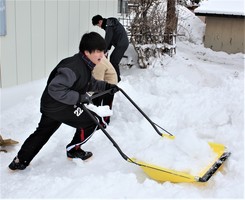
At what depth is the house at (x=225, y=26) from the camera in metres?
11.1

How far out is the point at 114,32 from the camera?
20.1 ft

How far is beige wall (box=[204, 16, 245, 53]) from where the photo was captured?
439 inches

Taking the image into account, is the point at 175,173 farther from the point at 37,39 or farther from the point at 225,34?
the point at 225,34

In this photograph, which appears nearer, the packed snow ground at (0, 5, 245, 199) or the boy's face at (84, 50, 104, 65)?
the packed snow ground at (0, 5, 245, 199)

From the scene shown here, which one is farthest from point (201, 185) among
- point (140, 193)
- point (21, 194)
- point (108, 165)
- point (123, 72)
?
point (123, 72)

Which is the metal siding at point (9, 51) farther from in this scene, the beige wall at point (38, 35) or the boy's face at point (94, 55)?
the boy's face at point (94, 55)

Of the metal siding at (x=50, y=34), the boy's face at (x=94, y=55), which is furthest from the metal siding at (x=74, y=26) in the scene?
the boy's face at (x=94, y=55)

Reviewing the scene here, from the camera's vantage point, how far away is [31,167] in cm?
396

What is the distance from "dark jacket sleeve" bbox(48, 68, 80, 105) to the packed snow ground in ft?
2.48

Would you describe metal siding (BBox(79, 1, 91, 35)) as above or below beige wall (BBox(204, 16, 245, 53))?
above

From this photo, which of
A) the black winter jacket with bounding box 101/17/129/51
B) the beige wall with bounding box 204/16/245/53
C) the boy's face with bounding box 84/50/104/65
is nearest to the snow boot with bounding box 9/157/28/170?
the boy's face with bounding box 84/50/104/65

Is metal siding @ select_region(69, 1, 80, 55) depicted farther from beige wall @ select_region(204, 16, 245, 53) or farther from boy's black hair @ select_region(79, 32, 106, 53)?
beige wall @ select_region(204, 16, 245, 53)

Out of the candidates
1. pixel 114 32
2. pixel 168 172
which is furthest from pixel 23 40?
pixel 168 172

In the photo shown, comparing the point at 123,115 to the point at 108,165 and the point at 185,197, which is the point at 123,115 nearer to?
the point at 108,165
